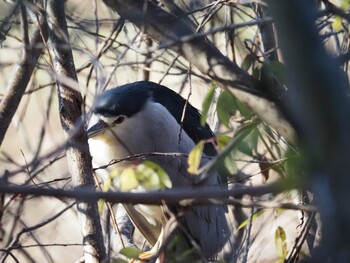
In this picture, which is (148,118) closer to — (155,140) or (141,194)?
(155,140)

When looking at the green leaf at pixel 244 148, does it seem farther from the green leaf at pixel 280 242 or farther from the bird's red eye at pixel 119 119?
the bird's red eye at pixel 119 119

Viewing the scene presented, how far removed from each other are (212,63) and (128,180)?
0.33 meters

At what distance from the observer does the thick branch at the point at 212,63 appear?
5.66ft

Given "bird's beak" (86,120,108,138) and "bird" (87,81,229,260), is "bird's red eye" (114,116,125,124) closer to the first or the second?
"bird" (87,81,229,260)

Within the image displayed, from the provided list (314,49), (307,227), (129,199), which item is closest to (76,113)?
(307,227)

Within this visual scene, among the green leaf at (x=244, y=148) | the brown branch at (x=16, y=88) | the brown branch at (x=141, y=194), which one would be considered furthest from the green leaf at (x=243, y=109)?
the brown branch at (x=141, y=194)

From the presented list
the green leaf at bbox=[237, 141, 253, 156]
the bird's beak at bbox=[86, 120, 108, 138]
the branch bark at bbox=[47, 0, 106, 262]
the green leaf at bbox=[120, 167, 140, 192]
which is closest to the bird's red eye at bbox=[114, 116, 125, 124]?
the bird's beak at bbox=[86, 120, 108, 138]

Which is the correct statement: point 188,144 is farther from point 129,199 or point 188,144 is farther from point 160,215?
point 129,199

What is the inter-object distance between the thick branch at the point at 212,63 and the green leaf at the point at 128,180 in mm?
286

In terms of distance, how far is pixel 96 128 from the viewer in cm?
289

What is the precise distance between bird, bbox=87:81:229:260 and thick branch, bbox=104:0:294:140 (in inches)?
43.6

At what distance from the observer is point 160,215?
308 centimetres

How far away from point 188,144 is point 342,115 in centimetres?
224

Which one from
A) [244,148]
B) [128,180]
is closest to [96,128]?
Answer: [128,180]
